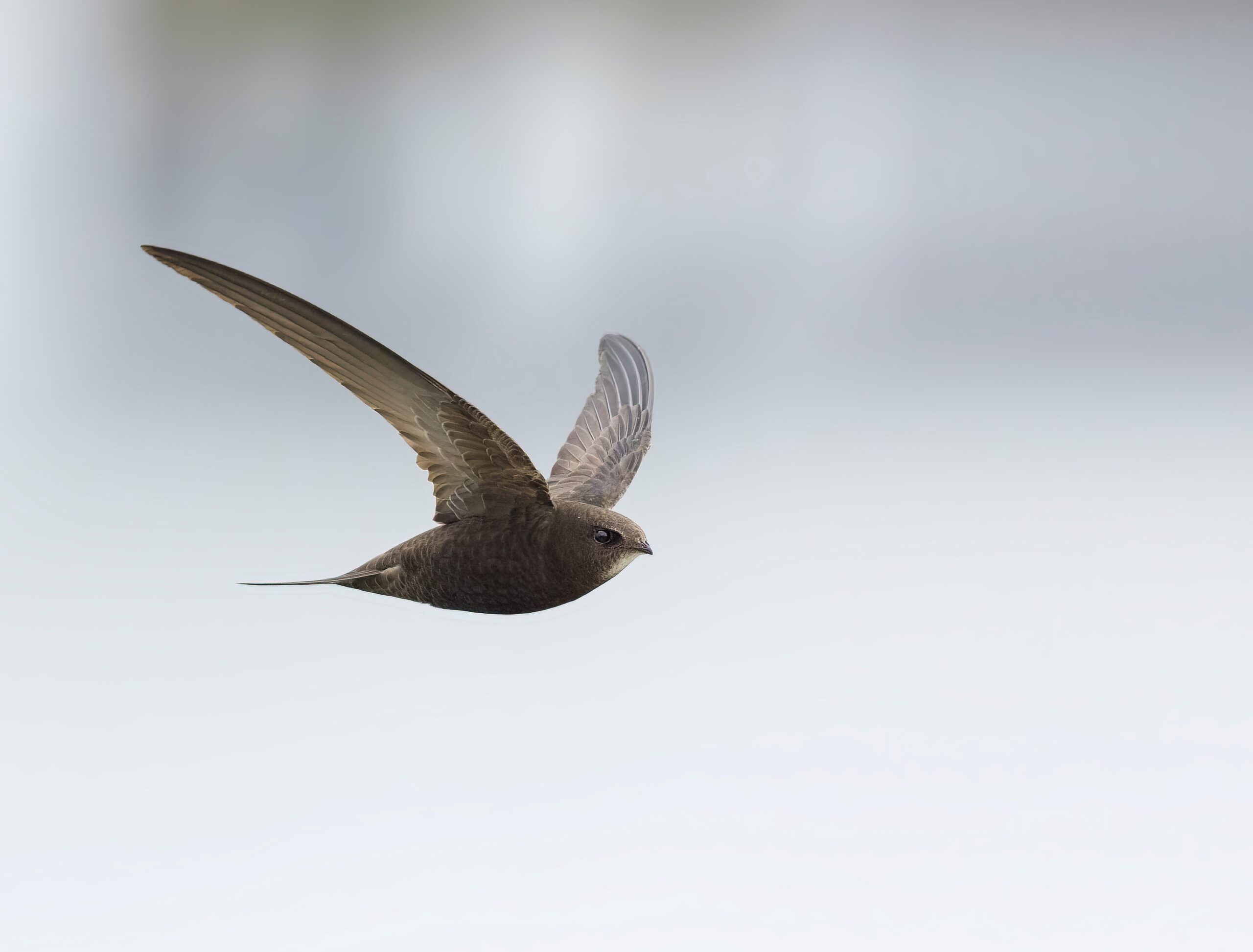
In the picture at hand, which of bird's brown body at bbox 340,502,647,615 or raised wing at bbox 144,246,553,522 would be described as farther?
bird's brown body at bbox 340,502,647,615

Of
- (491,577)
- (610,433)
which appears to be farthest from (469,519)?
(610,433)

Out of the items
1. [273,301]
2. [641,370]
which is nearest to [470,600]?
[273,301]

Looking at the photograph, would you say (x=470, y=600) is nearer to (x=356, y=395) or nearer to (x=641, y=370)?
(x=356, y=395)

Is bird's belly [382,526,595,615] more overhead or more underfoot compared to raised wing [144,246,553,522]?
more underfoot

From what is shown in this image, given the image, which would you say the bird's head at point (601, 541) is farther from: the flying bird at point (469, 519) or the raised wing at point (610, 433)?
the raised wing at point (610, 433)

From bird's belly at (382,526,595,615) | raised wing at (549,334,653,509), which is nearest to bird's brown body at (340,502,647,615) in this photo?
bird's belly at (382,526,595,615)

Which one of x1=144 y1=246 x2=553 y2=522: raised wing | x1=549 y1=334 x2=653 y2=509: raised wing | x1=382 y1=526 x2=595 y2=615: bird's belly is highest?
x1=549 y1=334 x2=653 y2=509: raised wing

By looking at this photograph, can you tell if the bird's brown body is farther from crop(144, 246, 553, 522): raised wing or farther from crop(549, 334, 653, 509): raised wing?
crop(549, 334, 653, 509): raised wing
